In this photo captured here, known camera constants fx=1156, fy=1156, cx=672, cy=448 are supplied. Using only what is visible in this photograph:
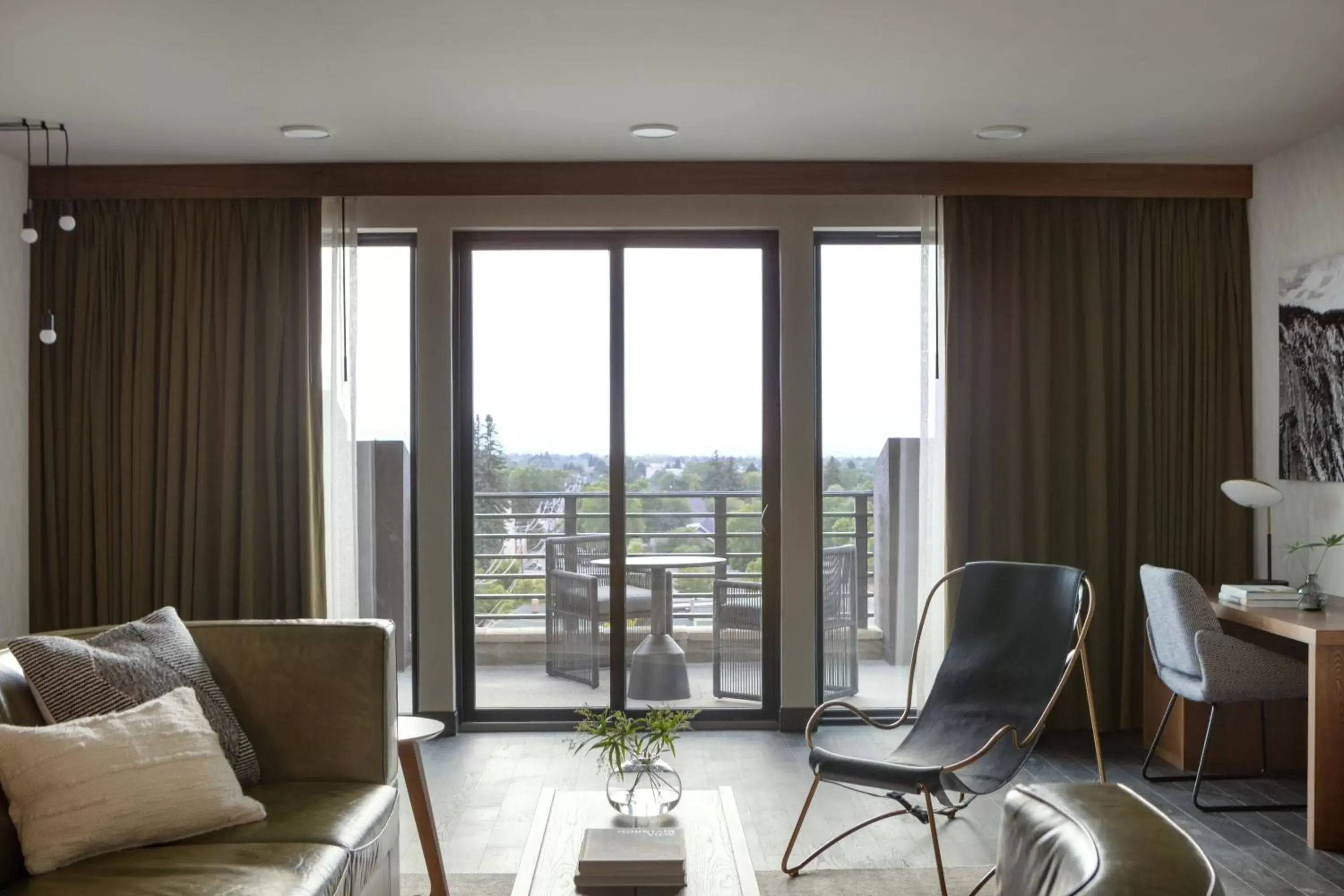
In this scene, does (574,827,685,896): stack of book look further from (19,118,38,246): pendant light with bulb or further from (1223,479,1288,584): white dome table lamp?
(1223,479,1288,584): white dome table lamp

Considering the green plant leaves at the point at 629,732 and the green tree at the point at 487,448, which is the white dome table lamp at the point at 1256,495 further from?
the green tree at the point at 487,448

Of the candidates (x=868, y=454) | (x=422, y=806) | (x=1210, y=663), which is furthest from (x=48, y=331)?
(x=1210, y=663)

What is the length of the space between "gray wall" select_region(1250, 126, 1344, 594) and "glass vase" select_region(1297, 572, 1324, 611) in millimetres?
453

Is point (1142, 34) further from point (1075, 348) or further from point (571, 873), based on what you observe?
point (571, 873)

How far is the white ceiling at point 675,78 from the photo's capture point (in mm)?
3330

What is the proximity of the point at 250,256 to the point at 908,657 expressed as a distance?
11.5 feet

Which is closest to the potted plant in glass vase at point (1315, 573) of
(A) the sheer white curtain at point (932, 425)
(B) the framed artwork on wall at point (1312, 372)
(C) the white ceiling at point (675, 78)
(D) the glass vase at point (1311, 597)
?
(D) the glass vase at point (1311, 597)

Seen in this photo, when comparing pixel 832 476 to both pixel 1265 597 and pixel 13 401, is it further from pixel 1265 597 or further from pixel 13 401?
pixel 13 401

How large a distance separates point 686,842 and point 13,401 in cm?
386

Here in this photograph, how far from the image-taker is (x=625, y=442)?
5.36m

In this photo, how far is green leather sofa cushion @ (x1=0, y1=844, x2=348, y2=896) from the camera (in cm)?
218

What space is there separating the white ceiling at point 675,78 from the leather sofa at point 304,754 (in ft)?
5.82

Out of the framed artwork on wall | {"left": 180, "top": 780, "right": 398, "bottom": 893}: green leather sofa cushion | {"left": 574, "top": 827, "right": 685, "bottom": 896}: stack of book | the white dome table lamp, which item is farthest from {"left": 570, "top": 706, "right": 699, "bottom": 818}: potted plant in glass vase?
the framed artwork on wall

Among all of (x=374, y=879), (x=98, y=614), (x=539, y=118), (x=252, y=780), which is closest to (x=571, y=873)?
(x=374, y=879)
